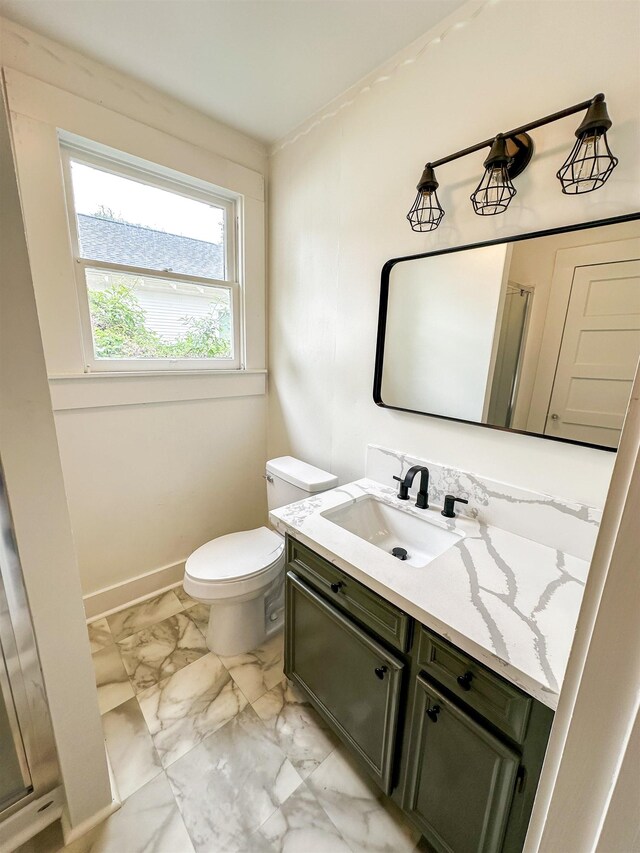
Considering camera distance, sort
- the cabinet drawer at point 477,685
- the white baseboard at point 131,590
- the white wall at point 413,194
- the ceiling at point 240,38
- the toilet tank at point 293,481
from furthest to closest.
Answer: the white baseboard at point 131,590 → the toilet tank at point 293,481 → the ceiling at point 240,38 → the white wall at point 413,194 → the cabinet drawer at point 477,685

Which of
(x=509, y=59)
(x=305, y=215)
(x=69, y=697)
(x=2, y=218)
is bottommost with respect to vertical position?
(x=69, y=697)

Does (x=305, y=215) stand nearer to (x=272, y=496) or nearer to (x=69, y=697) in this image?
(x=272, y=496)

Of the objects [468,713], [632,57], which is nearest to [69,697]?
[468,713]

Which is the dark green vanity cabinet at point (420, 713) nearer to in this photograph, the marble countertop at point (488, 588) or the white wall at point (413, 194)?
the marble countertop at point (488, 588)

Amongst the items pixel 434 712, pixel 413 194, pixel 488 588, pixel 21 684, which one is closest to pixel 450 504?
pixel 488 588

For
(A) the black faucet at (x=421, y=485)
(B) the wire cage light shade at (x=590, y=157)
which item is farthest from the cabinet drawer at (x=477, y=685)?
(B) the wire cage light shade at (x=590, y=157)

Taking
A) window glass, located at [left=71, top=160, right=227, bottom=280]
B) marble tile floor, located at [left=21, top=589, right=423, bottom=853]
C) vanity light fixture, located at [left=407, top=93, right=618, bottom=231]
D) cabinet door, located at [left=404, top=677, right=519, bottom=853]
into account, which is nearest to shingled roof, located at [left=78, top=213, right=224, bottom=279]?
window glass, located at [left=71, top=160, right=227, bottom=280]

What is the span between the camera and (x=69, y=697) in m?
0.96

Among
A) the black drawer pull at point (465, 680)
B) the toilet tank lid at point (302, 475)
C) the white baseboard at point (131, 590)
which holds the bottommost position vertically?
the white baseboard at point (131, 590)

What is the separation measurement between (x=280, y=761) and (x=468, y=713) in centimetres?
82

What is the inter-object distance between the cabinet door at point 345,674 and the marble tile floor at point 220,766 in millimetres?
156

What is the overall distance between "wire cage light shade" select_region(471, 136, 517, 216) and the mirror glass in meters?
0.12

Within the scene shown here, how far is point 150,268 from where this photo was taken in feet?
5.75

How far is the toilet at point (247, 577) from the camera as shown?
1505 mm
